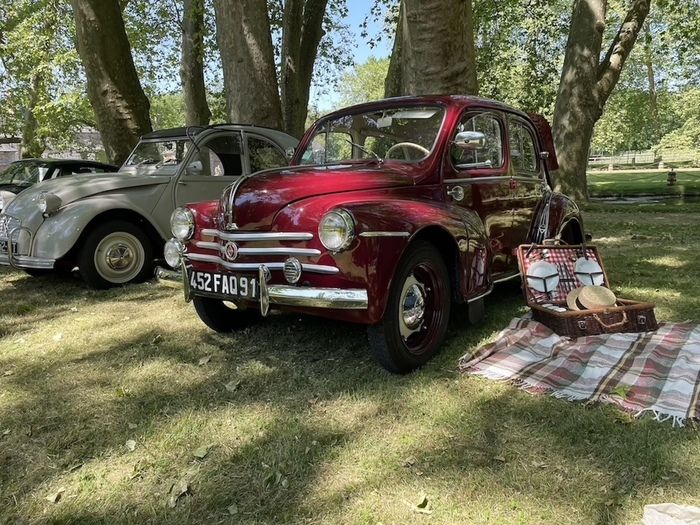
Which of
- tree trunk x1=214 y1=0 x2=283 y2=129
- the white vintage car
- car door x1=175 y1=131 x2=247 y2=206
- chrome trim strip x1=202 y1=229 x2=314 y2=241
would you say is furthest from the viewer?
tree trunk x1=214 y1=0 x2=283 y2=129

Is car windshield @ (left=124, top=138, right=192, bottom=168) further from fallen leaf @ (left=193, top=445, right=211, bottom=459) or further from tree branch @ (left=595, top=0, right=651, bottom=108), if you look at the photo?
tree branch @ (left=595, top=0, right=651, bottom=108)

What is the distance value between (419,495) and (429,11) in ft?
17.4

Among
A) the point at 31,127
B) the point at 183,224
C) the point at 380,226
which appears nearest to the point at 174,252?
the point at 183,224

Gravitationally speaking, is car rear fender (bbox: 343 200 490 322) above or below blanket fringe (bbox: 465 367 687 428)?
above

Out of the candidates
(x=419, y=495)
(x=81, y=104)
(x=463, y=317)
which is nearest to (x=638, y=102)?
(x=81, y=104)

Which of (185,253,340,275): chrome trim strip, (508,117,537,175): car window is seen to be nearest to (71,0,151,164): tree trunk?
(185,253,340,275): chrome trim strip

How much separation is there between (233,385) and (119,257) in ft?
11.7

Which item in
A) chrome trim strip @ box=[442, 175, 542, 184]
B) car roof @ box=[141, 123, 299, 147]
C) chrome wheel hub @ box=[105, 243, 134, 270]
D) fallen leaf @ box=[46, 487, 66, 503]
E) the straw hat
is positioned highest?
car roof @ box=[141, 123, 299, 147]

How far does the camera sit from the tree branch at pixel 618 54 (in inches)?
512

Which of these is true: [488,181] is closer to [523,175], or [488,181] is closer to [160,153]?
[523,175]

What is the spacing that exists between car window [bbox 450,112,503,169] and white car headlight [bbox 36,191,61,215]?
14.1ft

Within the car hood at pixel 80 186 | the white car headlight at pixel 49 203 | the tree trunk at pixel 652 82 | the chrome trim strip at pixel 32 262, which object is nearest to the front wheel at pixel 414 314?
the chrome trim strip at pixel 32 262

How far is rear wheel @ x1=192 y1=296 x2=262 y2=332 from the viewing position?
4312 millimetres

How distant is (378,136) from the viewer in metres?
4.50
